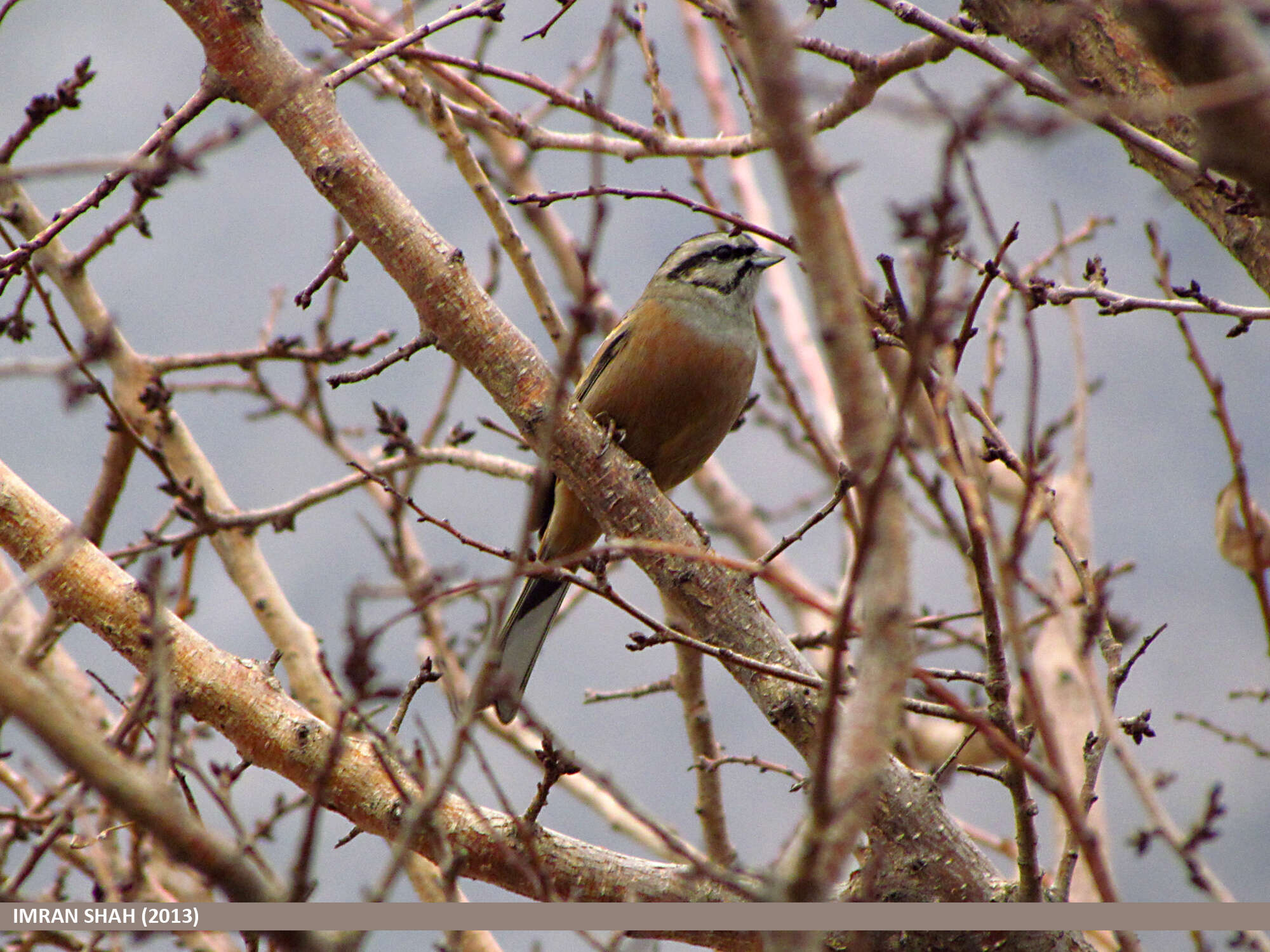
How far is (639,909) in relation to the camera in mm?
2449

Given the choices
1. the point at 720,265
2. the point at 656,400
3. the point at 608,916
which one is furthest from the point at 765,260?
the point at 608,916

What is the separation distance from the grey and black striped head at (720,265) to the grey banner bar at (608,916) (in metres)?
2.70

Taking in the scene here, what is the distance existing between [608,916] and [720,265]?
2960 mm

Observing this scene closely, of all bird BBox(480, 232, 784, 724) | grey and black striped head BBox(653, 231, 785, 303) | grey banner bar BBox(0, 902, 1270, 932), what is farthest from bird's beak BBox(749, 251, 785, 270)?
grey banner bar BBox(0, 902, 1270, 932)

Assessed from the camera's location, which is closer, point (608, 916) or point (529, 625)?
point (608, 916)

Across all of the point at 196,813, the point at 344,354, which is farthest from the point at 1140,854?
the point at 344,354

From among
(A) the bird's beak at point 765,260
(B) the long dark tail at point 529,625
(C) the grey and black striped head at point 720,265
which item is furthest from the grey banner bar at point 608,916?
(A) the bird's beak at point 765,260

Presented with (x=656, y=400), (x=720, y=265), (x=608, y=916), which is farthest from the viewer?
(x=720, y=265)

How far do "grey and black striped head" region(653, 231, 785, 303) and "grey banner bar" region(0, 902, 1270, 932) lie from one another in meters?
2.70

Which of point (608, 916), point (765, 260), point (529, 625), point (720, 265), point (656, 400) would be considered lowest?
point (608, 916)

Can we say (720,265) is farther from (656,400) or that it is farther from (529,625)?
(529,625)

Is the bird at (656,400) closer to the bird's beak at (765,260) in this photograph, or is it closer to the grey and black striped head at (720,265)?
the grey and black striped head at (720,265)

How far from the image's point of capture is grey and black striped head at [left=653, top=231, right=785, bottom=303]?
15.4 ft

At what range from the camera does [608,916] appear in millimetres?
2510
